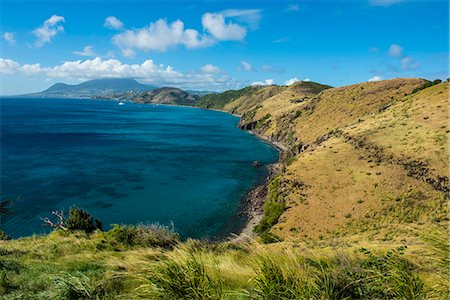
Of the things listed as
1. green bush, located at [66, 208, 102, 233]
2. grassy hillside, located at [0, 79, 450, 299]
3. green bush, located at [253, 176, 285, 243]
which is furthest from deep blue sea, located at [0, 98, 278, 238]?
green bush, located at [66, 208, 102, 233]

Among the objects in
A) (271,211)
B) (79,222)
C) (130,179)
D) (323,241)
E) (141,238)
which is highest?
(141,238)

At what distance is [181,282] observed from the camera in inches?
199

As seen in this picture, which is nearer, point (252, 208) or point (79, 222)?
point (79, 222)

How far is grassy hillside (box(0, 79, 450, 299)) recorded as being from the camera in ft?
16.6

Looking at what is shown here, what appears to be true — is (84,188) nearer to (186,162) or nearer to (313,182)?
(186,162)

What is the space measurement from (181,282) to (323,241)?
106ft

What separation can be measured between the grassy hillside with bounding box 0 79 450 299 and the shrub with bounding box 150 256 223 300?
0.02 meters

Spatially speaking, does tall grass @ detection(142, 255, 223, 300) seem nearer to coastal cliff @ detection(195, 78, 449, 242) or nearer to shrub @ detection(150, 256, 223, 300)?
shrub @ detection(150, 256, 223, 300)

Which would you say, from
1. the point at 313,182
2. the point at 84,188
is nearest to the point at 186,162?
the point at 84,188

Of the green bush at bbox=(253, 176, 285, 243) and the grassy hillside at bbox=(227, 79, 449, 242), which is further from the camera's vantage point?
the green bush at bbox=(253, 176, 285, 243)

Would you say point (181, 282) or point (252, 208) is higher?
point (181, 282)

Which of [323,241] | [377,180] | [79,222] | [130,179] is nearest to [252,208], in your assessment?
[323,241]

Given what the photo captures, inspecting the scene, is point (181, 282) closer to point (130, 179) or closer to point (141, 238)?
point (141, 238)

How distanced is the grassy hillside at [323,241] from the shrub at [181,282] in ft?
0.07
